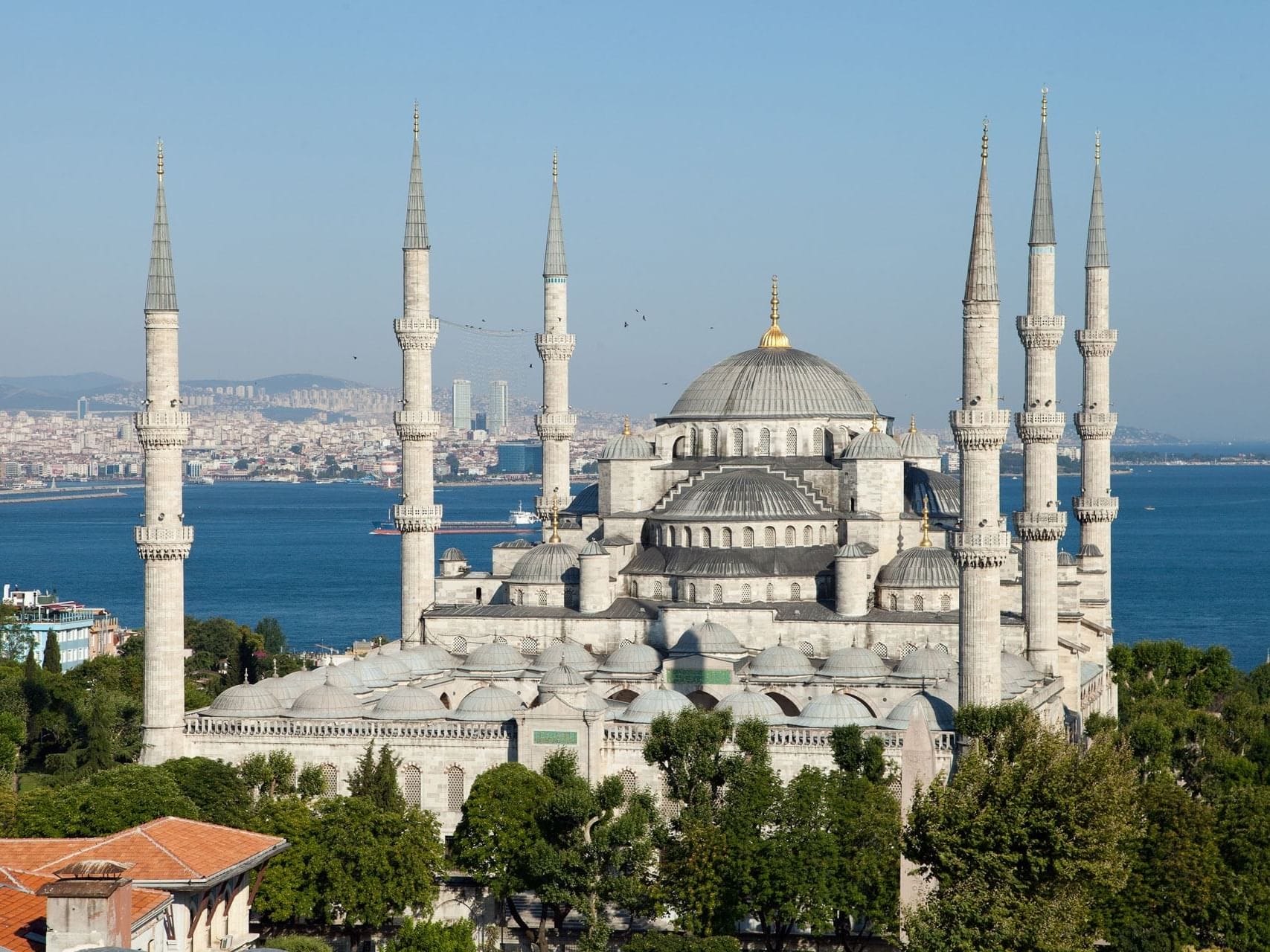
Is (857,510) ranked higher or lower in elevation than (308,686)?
higher

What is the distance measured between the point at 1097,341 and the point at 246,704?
21.1 m

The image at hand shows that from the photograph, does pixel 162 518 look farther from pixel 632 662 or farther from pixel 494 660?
pixel 632 662

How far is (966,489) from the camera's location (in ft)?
117

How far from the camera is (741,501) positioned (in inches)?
1654

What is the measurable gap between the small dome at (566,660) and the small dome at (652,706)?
13.4ft

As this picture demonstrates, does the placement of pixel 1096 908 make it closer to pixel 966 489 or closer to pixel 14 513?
pixel 966 489

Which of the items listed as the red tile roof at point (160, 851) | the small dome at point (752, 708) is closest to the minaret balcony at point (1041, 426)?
the small dome at point (752, 708)

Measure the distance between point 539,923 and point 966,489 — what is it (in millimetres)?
10890

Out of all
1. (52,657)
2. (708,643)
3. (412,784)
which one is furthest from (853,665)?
(52,657)

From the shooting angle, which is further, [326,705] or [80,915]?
[326,705]

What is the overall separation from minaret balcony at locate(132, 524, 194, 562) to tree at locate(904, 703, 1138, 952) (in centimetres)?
1663

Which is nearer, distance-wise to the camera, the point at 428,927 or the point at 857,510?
the point at 428,927

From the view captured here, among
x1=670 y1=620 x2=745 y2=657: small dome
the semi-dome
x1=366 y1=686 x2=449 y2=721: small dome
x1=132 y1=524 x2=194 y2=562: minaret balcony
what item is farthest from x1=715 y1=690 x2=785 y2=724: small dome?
x1=132 y1=524 x2=194 y2=562: minaret balcony

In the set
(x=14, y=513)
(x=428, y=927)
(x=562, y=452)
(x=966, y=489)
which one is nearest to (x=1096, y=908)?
(x=428, y=927)
